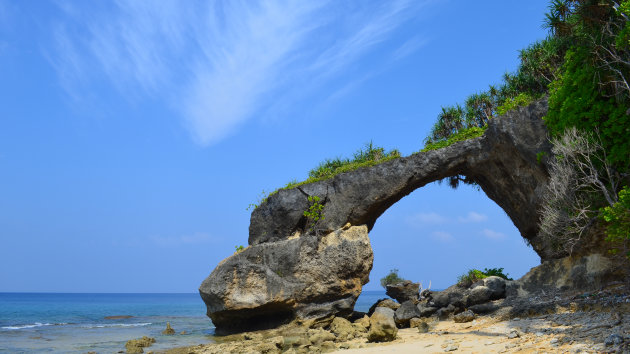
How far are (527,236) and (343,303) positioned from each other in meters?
8.90

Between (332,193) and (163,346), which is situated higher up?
(332,193)

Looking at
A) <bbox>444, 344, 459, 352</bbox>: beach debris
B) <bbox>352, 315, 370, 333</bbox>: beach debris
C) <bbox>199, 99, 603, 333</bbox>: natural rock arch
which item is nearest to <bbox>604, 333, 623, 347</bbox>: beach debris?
<bbox>444, 344, 459, 352</bbox>: beach debris

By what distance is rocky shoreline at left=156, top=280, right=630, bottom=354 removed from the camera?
9273 millimetres

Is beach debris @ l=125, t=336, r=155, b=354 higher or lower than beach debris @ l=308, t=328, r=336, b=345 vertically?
higher

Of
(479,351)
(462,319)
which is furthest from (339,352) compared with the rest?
(462,319)

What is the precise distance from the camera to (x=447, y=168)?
2019 centimetres

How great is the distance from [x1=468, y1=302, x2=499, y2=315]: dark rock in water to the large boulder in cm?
467

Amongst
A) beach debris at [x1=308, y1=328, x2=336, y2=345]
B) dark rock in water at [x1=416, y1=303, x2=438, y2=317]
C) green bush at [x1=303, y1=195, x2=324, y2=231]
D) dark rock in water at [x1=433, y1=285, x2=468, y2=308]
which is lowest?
beach debris at [x1=308, y1=328, x2=336, y2=345]

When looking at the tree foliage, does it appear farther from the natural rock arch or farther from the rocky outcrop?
the rocky outcrop

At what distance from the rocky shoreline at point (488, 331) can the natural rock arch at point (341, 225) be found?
1.19 metres

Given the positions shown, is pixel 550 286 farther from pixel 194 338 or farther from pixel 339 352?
pixel 194 338

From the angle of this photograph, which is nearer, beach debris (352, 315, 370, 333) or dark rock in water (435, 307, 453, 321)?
beach debris (352, 315, 370, 333)

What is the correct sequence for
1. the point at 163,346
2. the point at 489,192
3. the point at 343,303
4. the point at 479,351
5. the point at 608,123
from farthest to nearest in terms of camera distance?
1. the point at 489,192
2. the point at 343,303
3. the point at 163,346
4. the point at 608,123
5. the point at 479,351

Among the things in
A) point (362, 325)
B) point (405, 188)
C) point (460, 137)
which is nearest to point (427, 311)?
point (362, 325)
